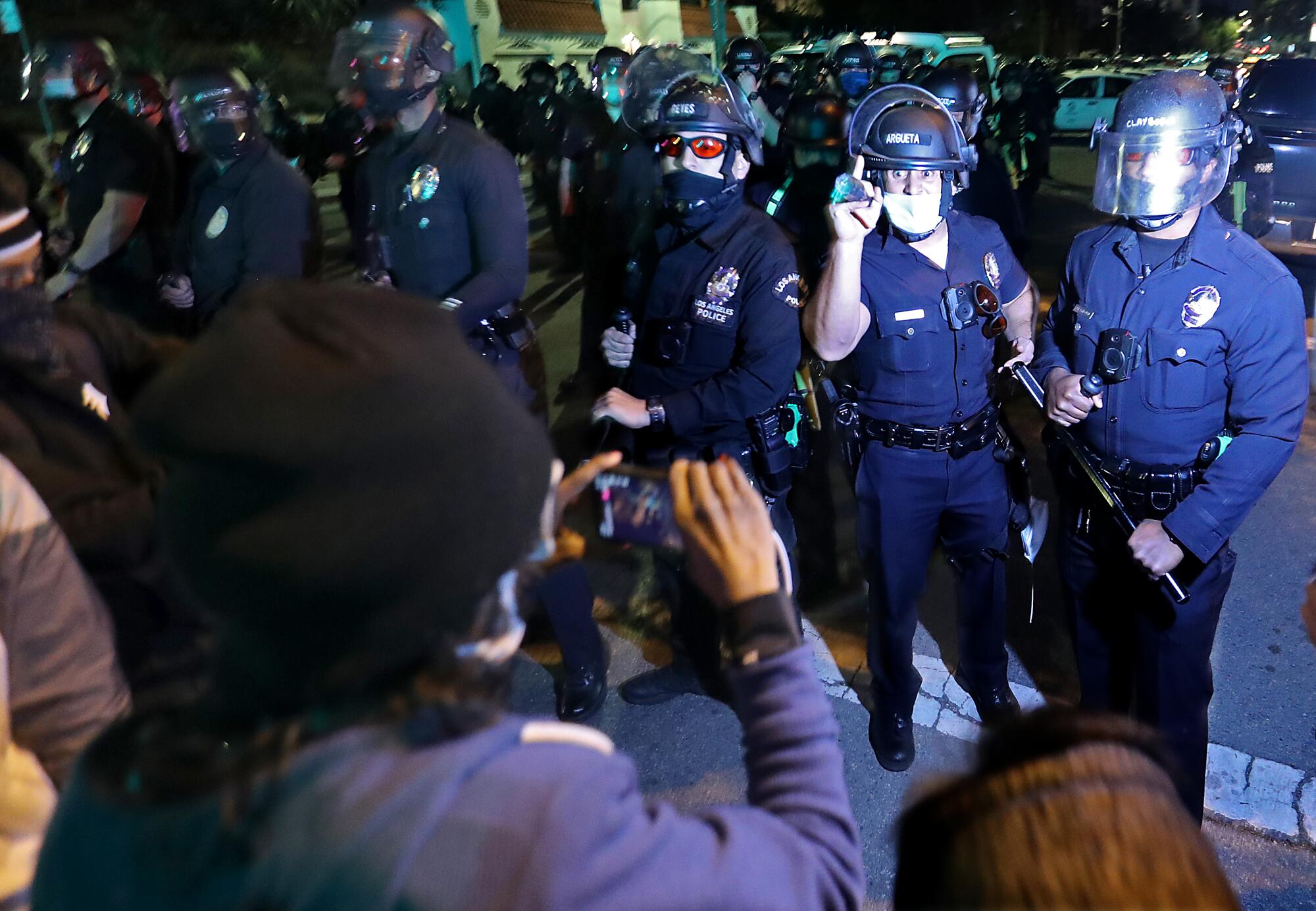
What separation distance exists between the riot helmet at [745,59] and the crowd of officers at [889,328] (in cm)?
404

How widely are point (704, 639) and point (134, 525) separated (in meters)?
2.02

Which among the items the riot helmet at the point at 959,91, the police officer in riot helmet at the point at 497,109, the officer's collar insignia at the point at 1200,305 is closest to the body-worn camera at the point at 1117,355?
the officer's collar insignia at the point at 1200,305

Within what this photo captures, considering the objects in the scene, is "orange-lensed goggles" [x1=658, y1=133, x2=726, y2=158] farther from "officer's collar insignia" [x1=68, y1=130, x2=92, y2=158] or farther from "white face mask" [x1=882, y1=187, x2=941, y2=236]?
"officer's collar insignia" [x1=68, y1=130, x2=92, y2=158]

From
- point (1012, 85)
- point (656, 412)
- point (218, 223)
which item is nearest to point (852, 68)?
point (1012, 85)

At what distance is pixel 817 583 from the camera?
4.34 meters

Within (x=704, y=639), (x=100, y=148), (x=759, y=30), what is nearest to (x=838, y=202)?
(x=704, y=639)

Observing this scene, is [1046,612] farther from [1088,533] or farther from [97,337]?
[97,337]

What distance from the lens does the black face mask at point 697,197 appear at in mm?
2941

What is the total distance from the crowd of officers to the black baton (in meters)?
0.04

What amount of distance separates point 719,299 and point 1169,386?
127cm

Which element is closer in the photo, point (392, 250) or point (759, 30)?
point (392, 250)

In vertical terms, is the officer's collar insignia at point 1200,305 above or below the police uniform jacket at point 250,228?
below

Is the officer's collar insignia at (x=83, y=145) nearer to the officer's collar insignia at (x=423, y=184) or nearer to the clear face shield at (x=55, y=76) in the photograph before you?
the clear face shield at (x=55, y=76)

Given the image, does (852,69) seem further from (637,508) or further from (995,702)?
(637,508)
